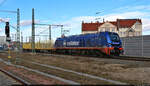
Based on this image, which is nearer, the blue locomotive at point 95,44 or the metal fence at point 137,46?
the blue locomotive at point 95,44

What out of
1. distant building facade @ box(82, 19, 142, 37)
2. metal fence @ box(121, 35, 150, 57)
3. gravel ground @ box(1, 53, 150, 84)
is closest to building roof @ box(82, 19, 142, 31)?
distant building facade @ box(82, 19, 142, 37)

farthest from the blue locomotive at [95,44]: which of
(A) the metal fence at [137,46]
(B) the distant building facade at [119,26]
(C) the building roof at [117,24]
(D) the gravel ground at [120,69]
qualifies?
(C) the building roof at [117,24]

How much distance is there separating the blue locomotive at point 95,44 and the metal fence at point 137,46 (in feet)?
15.9

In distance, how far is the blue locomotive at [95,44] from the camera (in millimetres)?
24767

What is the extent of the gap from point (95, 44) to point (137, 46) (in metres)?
7.55

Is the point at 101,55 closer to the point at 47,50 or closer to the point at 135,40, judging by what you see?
the point at 135,40

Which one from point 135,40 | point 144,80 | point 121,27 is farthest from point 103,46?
point 121,27

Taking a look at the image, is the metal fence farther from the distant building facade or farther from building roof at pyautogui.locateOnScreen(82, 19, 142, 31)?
building roof at pyautogui.locateOnScreen(82, 19, 142, 31)

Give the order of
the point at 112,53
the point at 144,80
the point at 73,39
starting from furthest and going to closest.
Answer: the point at 73,39 → the point at 112,53 → the point at 144,80

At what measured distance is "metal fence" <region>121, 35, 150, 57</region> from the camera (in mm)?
28156

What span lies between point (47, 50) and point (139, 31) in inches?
2389

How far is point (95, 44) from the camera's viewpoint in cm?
2709

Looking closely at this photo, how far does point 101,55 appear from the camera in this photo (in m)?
25.9

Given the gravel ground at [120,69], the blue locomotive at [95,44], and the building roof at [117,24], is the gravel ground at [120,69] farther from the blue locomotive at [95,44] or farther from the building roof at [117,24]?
the building roof at [117,24]
